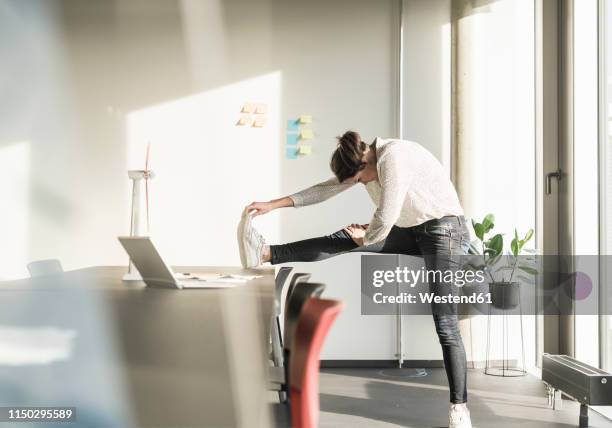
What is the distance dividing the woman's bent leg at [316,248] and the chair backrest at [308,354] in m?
2.15

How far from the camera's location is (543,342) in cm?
439

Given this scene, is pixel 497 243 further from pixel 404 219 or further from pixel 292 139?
pixel 292 139

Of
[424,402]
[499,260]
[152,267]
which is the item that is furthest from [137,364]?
[499,260]

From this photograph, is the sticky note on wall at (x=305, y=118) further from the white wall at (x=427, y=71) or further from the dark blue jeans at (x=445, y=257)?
the dark blue jeans at (x=445, y=257)

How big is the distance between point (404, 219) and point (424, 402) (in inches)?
45.4

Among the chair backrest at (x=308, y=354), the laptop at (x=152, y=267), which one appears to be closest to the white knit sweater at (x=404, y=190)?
the laptop at (x=152, y=267)

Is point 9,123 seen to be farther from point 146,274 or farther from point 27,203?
point 146,274

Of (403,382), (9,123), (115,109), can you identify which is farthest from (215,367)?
(9,123)

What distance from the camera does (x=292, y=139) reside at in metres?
4.91

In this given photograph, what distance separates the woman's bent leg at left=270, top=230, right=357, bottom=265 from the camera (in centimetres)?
329

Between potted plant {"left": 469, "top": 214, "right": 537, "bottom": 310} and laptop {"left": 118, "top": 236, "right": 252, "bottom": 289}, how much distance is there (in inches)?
105

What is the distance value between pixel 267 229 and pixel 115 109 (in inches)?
53.1

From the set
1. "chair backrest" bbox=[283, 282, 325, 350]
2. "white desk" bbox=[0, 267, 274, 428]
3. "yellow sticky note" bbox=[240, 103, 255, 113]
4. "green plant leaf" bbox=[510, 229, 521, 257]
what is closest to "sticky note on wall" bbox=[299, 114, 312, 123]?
"yellow sticky note" bbox=[240, 103, 255, 113]

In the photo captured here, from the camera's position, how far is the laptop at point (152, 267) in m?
1.86
